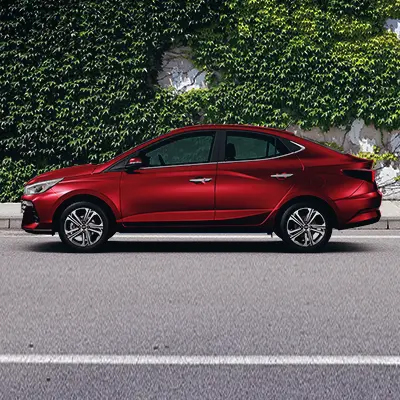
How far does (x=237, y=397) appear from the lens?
4.93 m

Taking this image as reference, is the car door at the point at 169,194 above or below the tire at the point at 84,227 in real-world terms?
above

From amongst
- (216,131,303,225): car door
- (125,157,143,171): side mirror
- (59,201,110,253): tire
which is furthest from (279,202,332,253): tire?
(59,201,110,253): tire

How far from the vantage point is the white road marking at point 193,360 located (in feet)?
18.5

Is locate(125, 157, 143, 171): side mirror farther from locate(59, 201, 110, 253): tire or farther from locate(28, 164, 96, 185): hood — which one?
locate(59, 201, 110, 253): tire

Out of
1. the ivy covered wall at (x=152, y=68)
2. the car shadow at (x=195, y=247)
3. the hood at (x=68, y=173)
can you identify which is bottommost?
the car shadow at (x=195, y=247)

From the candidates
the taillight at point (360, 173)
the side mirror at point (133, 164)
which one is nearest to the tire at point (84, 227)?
the side mirror at point (133, 164)

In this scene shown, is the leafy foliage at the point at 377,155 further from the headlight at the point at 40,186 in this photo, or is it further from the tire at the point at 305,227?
the headlight at the point at 40,186

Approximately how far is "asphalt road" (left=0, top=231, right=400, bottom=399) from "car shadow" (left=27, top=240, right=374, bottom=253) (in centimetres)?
5

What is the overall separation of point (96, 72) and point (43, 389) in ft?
45.0

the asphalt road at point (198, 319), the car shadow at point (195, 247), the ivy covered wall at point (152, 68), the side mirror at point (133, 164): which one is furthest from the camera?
the ivy covered wall at point (152, 68)

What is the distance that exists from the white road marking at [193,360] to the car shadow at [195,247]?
17.9 feet

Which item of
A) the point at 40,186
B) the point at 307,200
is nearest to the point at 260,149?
the point at 307,200

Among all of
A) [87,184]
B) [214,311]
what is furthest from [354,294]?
[87,184]

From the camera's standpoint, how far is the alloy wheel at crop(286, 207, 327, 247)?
1110 cm
